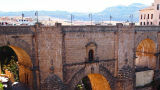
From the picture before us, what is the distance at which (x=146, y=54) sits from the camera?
29125 millimetres

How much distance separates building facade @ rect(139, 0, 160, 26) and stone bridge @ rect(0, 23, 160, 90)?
10816 millimetres

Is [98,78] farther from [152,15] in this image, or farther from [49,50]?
[152,15]

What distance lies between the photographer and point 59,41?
749 inches

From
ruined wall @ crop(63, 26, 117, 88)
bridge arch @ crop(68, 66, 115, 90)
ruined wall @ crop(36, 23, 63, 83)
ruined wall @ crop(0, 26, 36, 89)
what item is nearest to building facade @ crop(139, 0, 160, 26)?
ruined wall @ crop(63, 26, 117, 88)

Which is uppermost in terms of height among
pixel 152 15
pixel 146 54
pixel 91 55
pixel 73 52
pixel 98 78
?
pixel 152 15

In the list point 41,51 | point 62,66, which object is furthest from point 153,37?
point 41,51

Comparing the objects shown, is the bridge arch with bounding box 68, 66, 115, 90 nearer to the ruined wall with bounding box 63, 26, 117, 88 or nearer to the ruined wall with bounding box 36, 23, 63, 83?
the ruined wall with bounding box 63, 26, 117, 88

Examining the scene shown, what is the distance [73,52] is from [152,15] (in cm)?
2382

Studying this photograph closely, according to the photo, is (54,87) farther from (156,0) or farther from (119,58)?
(156,0)

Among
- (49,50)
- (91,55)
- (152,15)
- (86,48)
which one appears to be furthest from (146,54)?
(49,50)

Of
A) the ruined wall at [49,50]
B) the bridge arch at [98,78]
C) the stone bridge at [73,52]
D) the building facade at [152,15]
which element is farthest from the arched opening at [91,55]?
the building facade at [152,15]

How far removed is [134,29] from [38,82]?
13416 mm

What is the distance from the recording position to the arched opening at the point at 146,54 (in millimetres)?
27862

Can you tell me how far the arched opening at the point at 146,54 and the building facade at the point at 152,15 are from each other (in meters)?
9.87
